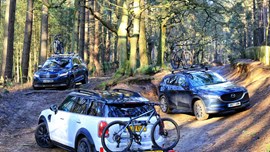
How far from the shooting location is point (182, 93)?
15.4 m

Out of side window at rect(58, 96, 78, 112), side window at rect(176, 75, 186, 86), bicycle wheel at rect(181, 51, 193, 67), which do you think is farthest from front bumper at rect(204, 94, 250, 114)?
bicycle wheel at rect(181, 51, 193, 67)

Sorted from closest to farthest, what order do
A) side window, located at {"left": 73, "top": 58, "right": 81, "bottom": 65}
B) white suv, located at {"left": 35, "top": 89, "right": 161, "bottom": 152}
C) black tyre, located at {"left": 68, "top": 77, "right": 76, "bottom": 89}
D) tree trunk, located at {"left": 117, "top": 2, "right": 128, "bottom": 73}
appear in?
white suv, located at {"left": 35, "top": 89, "right": 161, "bottom": 152}
tree trunk, located at {"left": 117, "top": 2, "right": 128, "bottom": 73}
black tyre, located at {"left": 68, "top": 77, "right": 76, "bottom": 89}
side window, located at {"left": 73, "top": 58, "right": 81, "bottom": 65}

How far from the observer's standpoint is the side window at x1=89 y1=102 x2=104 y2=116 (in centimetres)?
813

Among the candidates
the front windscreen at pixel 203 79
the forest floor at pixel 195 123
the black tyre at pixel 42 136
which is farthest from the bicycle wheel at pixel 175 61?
the black tyre at pixel 42 136

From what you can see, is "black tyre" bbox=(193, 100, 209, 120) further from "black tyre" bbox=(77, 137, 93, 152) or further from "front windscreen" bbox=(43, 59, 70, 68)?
"front windscreen" bbox=(43, 59, 70, 68)

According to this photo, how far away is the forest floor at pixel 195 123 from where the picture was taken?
34.2 feet

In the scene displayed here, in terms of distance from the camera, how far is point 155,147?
26.5ft

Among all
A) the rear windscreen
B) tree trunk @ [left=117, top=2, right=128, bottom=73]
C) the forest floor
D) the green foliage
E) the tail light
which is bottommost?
the forest floor

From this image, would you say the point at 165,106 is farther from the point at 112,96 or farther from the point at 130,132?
the point at 130,132

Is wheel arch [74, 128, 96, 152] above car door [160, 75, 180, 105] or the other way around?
the other way around

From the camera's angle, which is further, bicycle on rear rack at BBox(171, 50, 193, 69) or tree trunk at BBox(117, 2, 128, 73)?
bicycle on rear rack at BBox(171, 50, 193, 69)

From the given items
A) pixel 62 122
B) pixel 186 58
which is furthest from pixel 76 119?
pixel 186 58

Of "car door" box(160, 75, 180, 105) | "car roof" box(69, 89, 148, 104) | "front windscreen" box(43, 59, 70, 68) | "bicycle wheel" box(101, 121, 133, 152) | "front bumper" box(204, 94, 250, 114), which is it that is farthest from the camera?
"front windscreen" box(43, 59, 70, 68)

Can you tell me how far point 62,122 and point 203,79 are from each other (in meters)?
7.28
